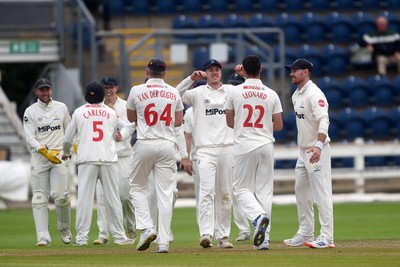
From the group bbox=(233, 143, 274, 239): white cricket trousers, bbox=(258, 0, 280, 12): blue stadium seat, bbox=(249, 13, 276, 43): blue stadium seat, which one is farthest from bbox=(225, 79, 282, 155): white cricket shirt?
bbox=(258, 0, 280, 12): blue stadium seat

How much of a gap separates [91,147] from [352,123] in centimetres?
1551

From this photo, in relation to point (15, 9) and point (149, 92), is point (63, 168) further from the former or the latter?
point (15, 9)

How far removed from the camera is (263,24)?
34.5 m

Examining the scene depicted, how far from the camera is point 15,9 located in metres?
32.4

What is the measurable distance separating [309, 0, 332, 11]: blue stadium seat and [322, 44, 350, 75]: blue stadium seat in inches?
77.5

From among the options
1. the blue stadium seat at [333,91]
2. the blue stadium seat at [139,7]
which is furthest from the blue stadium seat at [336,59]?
the blue stadium seat at [139,7]

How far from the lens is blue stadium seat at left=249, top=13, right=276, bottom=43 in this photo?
34406mm

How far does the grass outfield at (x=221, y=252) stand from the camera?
48.1 ft

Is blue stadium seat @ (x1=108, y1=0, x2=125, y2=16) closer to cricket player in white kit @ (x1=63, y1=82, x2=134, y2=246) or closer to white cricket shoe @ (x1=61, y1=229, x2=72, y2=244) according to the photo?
white cricket shoe @ (x1=61, y1=229, x2=72, y2=244)

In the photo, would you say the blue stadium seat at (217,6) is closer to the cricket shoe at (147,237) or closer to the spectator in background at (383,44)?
the spectator in background at (383,44)

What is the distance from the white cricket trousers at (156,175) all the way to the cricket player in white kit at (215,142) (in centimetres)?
82

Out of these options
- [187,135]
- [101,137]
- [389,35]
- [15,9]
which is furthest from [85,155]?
[389,35]

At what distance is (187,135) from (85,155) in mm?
1574

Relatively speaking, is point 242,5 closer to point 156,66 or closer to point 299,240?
point 299,240
